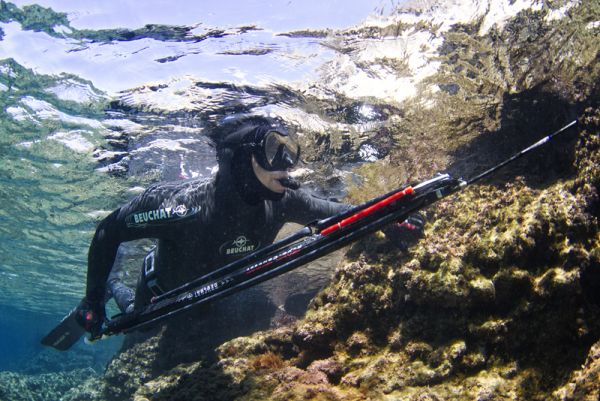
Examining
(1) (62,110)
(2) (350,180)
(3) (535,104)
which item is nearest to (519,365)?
(3) (535,104)

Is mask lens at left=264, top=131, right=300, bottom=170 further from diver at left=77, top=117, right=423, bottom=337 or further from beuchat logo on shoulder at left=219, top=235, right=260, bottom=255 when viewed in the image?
beuchat logo on shoulder at left=219, top=235, right=260, bottom=255

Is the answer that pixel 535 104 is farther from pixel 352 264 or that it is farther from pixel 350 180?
pixel 350 180

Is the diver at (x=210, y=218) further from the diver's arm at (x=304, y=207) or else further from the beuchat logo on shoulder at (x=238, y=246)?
the diver's arm at (x=304, y=207)

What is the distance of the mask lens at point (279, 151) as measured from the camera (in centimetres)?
522

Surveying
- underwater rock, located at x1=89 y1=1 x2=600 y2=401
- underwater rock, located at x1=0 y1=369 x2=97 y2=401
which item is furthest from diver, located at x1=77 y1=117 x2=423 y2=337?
underwater rock, located at x1=0 y1=369 x2=97 y2=401

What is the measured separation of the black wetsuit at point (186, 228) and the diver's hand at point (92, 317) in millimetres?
139

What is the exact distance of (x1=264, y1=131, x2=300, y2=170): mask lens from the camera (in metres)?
5.22

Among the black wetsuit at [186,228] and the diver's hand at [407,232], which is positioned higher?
the black wetsuit at [186,228]

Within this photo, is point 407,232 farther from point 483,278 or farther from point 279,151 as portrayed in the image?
point 279,151

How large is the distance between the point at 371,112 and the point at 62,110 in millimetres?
7813

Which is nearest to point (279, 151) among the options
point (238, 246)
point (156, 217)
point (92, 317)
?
point (238, 246)

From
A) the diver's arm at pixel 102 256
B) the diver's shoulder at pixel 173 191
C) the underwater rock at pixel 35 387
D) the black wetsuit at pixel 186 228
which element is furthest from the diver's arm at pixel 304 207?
the underwater rock at pixel 35 387

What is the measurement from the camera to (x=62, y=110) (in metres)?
8.67

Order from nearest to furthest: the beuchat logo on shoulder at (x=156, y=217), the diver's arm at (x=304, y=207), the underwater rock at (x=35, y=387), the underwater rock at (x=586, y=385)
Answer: the underwater rock at (x=586, y=385)
the beuchat logo on shoulder at (x=156, y=217)
the diver's arm at (x=304, y=207)
the underwater rock at (x=35, y=387)
